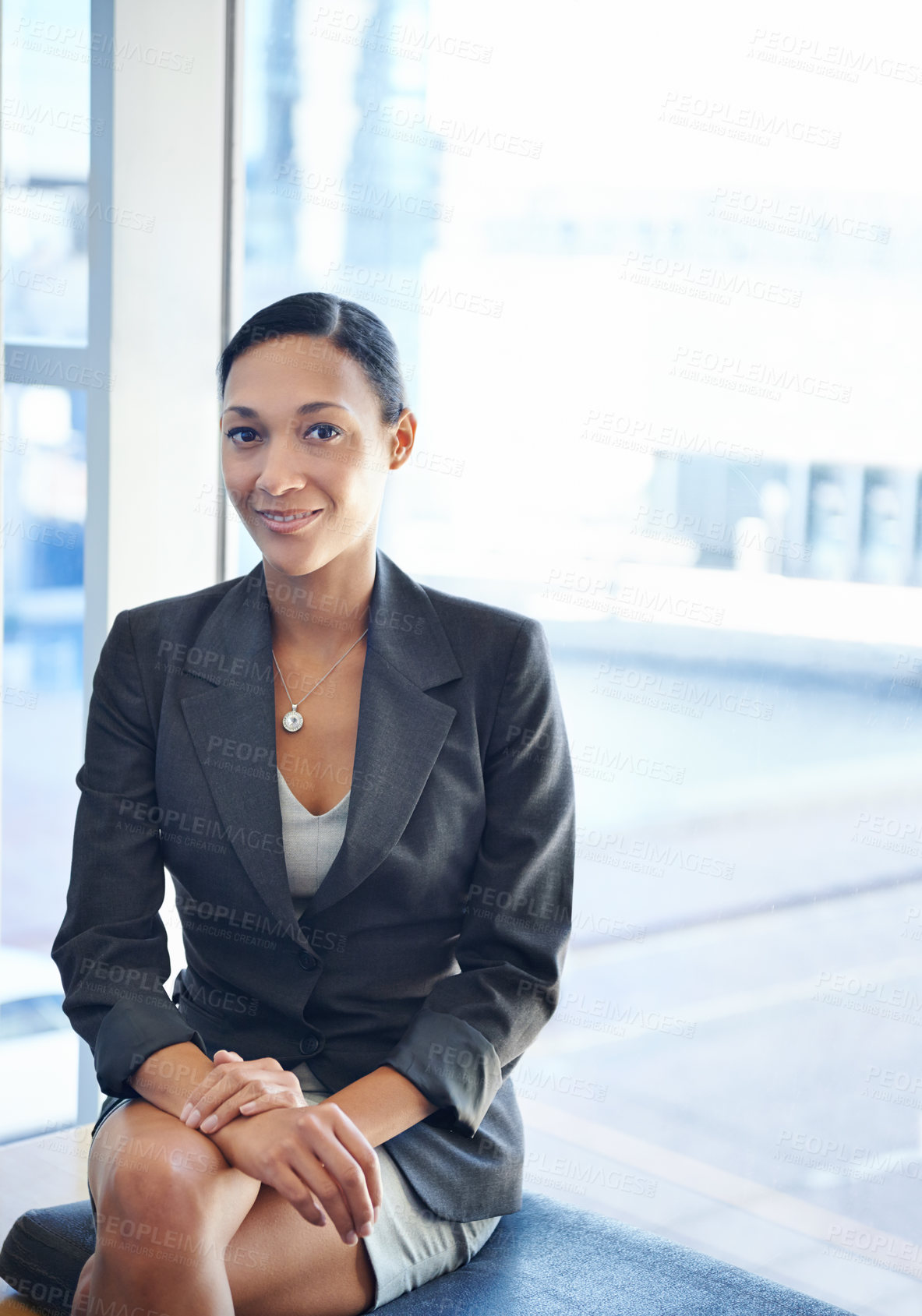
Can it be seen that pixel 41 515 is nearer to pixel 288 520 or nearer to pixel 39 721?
pixel 39 721

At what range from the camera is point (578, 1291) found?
59.7 inches

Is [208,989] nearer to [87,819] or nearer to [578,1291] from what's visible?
[87,819]

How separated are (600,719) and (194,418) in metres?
1.06

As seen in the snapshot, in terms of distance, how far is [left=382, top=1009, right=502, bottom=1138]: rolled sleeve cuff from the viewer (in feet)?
4.77

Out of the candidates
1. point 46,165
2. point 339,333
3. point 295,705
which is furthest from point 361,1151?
point 46,165

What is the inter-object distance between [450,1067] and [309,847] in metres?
0.31

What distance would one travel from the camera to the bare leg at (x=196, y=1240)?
1247 millimetres

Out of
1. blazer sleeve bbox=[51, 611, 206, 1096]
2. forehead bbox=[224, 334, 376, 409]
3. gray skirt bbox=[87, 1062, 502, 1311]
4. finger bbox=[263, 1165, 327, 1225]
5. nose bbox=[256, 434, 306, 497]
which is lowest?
gray skirt bbox=[87, 1062, 502, 1311]

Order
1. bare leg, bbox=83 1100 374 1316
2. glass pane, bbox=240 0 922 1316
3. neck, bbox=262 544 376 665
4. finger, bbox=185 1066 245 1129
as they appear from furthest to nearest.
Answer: glass pane, bbox=240 0 922 1316, neck, bbox=262 544 376 665, finger, bbox=185 1066 245 1129, bare leg, bbox=83 1100 374 1316

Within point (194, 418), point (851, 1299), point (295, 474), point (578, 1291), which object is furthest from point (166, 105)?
point (851, 1299)

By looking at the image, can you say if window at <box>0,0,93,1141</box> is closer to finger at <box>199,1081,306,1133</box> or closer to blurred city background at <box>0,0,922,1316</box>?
blurred city background at <box>0,0,922,1316</box>

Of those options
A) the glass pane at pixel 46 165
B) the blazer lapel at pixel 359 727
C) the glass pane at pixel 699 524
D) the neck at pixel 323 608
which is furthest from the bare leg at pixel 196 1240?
the glass pane at pixel 46 165

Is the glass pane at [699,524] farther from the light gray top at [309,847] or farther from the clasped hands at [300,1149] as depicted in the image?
the clasped hands at [300,1149]

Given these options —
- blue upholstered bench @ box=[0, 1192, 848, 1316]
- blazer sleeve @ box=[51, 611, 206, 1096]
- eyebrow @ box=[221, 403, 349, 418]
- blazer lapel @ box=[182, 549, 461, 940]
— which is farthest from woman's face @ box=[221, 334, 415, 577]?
blue upholstered bench @ box=[0, 1192, 848, 1316]
